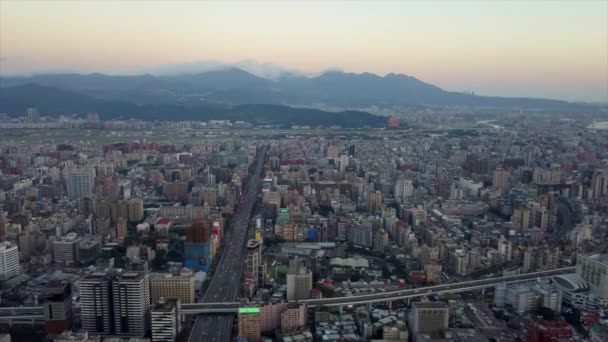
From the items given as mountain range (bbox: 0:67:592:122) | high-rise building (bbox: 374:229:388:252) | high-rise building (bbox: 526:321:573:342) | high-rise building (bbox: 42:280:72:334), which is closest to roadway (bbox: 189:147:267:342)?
high-rise building (bbox: 42:280:72:334)

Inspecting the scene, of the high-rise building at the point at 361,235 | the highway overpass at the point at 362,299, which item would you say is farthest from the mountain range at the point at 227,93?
the highway overpass at the point at 362,299

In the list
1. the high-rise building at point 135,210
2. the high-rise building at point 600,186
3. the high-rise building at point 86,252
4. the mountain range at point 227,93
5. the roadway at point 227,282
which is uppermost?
the mountain range at point 227,93

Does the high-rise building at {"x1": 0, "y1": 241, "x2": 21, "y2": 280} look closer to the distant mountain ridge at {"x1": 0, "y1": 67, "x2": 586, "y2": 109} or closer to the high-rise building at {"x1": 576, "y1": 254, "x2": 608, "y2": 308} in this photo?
the high-rise building at {"x1": 576, "y1": 254, "x2": 608, "y2": 308}

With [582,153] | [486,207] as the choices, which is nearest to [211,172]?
[486,207]

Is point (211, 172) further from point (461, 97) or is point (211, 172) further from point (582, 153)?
point (461, 97)

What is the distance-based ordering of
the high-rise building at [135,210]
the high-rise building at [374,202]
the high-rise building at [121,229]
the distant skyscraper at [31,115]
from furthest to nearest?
the distant skyscraper at [31,115] → the high-rise building at [374,202] → the high-rise building at [135,210] → the high-rise building at [121,229]

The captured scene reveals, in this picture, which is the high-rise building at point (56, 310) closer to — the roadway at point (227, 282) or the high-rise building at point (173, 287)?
the high-rise building at point (173, 287)
